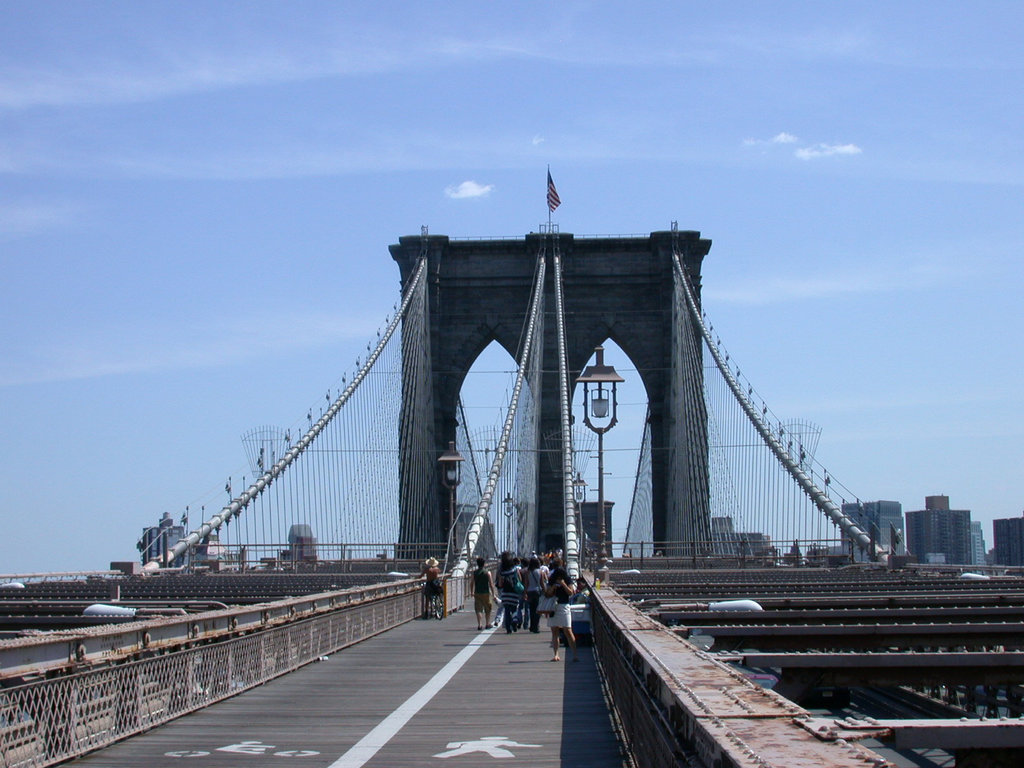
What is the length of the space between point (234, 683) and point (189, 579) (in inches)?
716

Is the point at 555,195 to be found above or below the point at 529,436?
above

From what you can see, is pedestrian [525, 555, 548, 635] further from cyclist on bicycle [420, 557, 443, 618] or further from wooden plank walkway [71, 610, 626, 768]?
wooden plank walkway [71, 610, 626, 768]

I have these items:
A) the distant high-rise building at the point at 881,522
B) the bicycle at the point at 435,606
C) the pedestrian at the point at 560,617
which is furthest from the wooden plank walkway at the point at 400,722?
the distant high-rise building at the point at 881,522

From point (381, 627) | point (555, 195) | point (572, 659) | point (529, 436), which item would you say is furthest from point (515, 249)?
point (572, 659)

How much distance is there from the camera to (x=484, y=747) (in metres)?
7.93

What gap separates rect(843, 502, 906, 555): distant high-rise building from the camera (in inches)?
1200

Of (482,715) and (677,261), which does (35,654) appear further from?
(677,261)

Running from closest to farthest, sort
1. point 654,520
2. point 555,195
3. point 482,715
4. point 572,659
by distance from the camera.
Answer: point 482,715 < point 572,659 < point 654,520 < point 555,195

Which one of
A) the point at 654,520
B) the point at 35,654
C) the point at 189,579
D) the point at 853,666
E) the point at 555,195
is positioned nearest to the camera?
the point at 853,666

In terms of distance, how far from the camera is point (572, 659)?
48.8 feet

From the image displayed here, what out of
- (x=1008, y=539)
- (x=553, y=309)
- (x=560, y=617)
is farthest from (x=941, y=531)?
(x=560, y=617)

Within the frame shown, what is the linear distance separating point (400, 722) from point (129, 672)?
1.84 metres

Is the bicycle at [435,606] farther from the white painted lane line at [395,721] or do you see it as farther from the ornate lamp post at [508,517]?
the ornate lamp post at [508,517]

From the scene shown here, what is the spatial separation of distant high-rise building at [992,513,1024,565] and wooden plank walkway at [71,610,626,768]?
115ft
